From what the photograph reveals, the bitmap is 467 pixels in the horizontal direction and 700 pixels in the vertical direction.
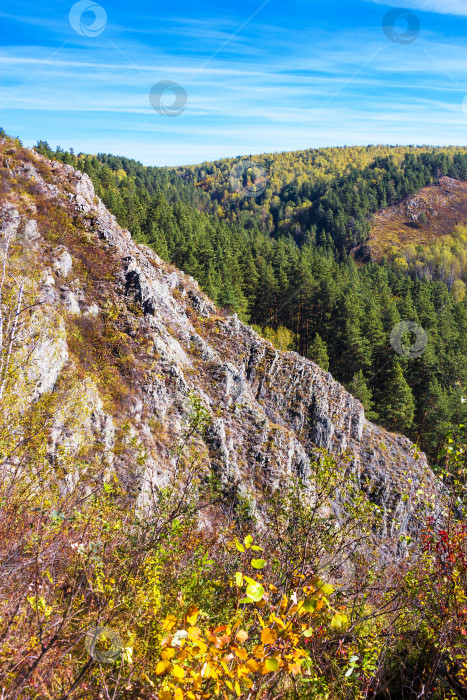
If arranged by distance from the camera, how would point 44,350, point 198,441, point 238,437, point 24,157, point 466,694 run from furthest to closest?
point 24,157, point 238,437, point 198,441, point 44,350, point 466,694

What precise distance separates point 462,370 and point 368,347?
11.3 metres

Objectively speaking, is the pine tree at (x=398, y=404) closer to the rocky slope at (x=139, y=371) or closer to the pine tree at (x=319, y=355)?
the rocky slope at (x=139, y=371)

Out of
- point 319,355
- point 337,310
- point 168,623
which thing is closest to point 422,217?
point 337,310

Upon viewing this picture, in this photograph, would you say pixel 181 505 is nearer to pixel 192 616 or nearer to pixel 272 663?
pixel 192 616

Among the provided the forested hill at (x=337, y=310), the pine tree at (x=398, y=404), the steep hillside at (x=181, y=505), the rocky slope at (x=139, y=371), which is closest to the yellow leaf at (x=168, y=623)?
the steep hillside at (x=181, y=505)

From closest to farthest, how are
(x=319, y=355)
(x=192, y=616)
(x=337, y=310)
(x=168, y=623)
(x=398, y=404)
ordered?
(x=192, y=616)
(x=168, y=623)
(x=398, y=404)
(x=319, y=355)
(x=337, y=310)

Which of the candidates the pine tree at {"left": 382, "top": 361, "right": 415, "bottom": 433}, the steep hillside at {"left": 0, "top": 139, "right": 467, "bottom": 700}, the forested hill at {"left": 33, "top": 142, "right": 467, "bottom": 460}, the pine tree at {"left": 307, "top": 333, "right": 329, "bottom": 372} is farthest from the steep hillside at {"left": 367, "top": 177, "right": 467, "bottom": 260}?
the steep hillside at {"left": 0, "top": 139, "right": 467, "bottom": 700}

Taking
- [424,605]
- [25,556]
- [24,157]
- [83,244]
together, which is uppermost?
[24,157]

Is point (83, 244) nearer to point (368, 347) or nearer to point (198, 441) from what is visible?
point (198, 441)

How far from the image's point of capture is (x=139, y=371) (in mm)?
19062

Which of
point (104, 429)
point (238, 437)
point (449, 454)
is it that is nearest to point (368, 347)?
point (238, 437)

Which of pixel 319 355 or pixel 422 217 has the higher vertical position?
pixel 422 217

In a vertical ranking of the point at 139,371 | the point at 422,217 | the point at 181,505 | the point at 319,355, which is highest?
the point at 422,217

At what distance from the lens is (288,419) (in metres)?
27.4
